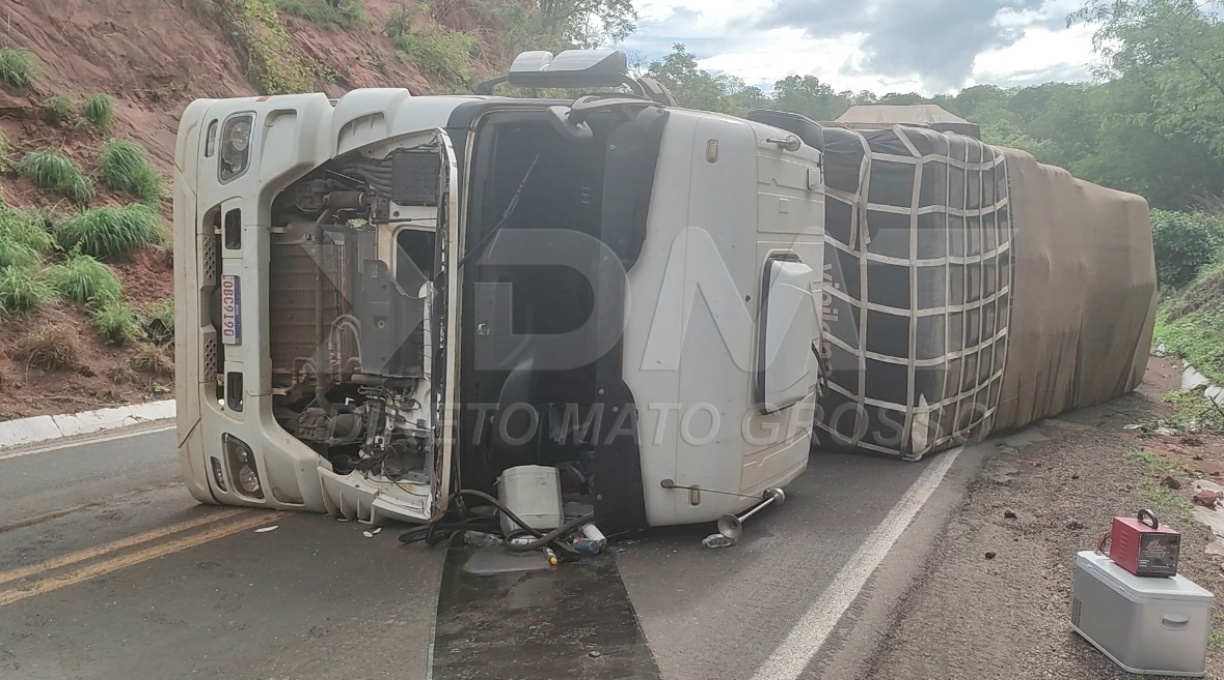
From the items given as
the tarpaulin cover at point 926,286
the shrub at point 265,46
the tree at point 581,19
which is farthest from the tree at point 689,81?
the tarpaulin cover at point 926,286

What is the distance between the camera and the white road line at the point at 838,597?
3107 mm

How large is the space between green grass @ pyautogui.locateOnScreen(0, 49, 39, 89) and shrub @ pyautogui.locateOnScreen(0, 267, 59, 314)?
12.8 feet

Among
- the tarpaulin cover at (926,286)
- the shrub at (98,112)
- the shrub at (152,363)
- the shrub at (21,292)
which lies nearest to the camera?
the tarpaulin cover at (926,286)

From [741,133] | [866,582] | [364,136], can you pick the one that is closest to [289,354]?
[364,136]

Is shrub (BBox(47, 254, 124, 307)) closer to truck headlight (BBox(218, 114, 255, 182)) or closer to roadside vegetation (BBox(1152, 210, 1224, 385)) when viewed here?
truck headlight (BBox(218, 114, 255, 182))

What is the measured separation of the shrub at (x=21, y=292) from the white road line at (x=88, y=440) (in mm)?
2162

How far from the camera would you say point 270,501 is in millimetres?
4559

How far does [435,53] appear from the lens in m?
22.2

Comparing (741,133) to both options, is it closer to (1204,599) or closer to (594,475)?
(594,475)

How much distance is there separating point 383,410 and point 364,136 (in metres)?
1.31

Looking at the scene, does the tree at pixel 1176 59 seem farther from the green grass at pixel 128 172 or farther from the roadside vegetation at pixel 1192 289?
the green grass at pixel 128 172

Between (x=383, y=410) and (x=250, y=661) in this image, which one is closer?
(x=250, y=661)

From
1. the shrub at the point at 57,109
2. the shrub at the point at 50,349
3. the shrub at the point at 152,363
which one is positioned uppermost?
the shrub at the point at 57,109

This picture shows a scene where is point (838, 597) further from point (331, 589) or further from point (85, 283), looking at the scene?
point (85, 283)
